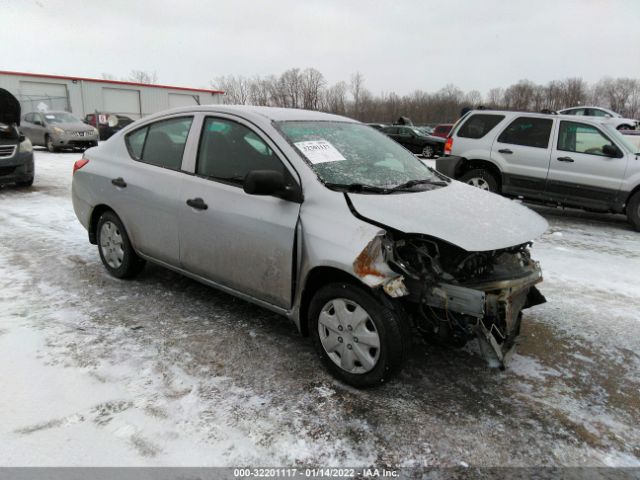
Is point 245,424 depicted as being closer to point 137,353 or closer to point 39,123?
point 137,353

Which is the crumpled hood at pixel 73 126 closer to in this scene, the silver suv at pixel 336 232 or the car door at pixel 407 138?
the car door at pixel 407 138

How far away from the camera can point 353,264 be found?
267 centimetres

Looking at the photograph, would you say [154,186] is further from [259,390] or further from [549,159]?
[549,159]

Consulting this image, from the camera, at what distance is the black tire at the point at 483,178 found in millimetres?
8359

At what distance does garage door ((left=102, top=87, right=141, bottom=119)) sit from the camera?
34.3 metres

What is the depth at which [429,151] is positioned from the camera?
20953 millimetres

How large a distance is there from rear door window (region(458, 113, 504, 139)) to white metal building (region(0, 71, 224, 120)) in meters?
23.0

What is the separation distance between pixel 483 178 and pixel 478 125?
1049 millimetres

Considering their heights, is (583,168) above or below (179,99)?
below

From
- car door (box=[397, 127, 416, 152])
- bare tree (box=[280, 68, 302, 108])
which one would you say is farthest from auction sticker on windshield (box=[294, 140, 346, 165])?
bare tree (box=[280, 68, 302, 108])

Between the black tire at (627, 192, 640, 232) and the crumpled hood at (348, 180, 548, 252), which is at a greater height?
the crumpled hood at (348, 180, 548, 252)

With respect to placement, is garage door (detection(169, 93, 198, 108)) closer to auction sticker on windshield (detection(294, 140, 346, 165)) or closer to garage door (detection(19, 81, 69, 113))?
garage door (detection(19, 81, 69, 113))

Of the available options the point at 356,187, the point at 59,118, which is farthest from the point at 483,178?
the point at 59,118

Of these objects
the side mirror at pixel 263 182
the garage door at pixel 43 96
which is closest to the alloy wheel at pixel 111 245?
the side mirror at pixel 263 182
